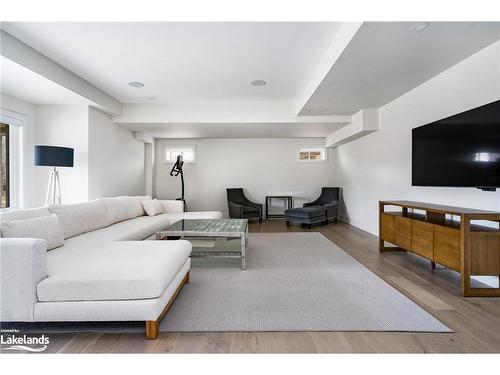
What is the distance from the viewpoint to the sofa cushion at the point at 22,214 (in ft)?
6.84

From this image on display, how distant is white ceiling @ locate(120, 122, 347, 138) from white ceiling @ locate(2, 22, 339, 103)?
1.06 meters

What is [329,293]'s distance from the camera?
7.20ft

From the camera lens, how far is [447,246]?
230 centimetres

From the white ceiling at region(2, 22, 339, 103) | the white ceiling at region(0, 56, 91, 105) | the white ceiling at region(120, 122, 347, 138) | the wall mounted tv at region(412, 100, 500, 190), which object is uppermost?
the white ceiling at region(2, 22, 339, 103)

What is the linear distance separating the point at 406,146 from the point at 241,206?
3535 mm

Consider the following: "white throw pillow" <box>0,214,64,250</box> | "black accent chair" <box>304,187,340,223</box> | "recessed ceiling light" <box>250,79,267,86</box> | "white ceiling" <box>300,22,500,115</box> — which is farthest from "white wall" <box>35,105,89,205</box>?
"black accent chair" <box>304,187,340,223</box>

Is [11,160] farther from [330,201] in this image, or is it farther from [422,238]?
[330,201]

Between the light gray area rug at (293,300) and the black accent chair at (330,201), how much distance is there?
111 inches

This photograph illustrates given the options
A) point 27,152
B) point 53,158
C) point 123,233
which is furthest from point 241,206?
point 27,152

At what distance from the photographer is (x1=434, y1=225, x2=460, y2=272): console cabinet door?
219 centimetres

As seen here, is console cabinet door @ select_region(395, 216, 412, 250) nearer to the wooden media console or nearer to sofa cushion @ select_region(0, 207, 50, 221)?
the wooden media console

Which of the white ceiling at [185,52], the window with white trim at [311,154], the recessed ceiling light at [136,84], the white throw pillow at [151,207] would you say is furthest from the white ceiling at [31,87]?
the window with white trim at [311,154]

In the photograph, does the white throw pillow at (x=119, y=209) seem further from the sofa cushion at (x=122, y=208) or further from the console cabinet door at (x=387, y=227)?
the console cabinet door at (x=387, y=227)
